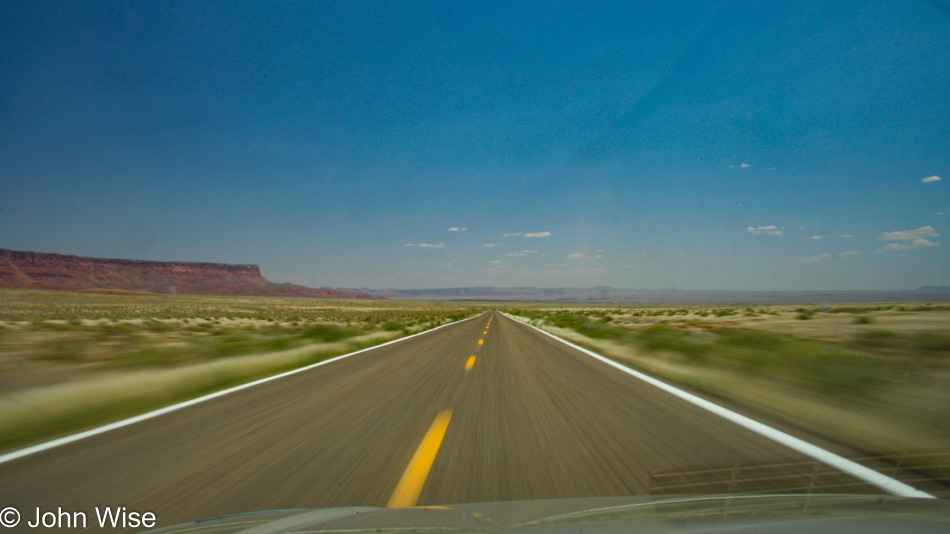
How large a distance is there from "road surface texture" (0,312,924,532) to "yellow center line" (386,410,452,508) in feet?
0.05

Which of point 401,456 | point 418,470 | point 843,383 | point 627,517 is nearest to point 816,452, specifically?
point 627,517

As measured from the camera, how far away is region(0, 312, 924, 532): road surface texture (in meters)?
2.98

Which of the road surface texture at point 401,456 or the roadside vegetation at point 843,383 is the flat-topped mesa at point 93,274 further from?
the roadside vegetation at point 843,383

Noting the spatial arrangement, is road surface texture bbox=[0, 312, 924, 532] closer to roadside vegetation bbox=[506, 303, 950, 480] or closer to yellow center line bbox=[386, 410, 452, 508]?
yellow center line bbox=[386, 410, 452, 508]

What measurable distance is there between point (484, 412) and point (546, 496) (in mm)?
2552

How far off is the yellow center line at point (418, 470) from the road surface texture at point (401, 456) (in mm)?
16

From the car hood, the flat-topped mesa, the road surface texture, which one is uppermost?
the flat-topped mesa

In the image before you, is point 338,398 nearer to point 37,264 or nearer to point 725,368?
point 725,368

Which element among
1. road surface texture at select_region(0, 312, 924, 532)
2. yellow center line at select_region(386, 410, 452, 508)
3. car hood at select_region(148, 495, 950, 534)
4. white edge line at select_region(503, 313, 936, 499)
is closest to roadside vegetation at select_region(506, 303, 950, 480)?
white edge line at select_region(503, 313, 936, 499)

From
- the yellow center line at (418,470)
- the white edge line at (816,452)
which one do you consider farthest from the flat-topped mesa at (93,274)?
the white edge line at (816,452)

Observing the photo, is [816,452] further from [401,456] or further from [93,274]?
[93,274]

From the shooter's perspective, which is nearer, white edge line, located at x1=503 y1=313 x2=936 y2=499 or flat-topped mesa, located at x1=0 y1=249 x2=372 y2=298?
white edge line, located at x1=503 y1=313 x2=936 y2=499

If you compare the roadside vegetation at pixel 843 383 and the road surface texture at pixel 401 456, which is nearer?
the road surface texture at pixel 401 456

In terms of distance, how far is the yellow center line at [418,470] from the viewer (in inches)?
114
